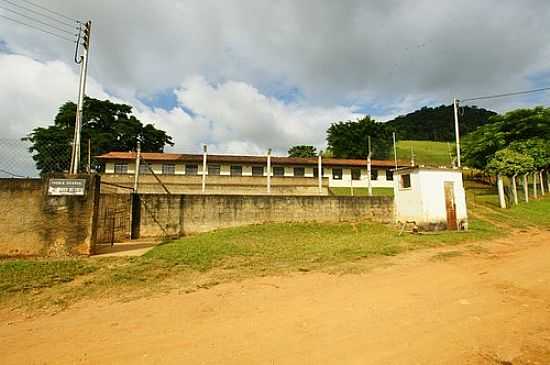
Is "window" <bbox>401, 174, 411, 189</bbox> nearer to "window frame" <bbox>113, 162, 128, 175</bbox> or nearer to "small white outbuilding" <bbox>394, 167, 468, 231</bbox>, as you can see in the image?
"small white outbuilding" <bbox>394, 167, 468, 231</bbox>

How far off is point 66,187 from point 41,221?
1.10m

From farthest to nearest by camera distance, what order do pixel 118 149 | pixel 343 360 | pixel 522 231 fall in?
pixel 118 149 < pixel 522 231 < pixel 343 360

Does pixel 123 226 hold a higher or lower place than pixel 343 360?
higher

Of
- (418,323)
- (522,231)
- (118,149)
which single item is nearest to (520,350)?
(418,323)

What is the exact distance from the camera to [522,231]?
12.6 m

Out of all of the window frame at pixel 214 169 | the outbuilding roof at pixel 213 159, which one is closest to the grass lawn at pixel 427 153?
the outbuilding roof at pixel 213 159

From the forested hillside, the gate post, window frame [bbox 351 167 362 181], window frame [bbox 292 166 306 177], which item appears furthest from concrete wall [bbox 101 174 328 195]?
the forested hillside

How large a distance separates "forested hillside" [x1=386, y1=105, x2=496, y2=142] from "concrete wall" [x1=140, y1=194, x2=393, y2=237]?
6460cm

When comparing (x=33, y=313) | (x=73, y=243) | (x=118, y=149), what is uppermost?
(x=118, y=149)

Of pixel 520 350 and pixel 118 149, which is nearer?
pixel 520 350

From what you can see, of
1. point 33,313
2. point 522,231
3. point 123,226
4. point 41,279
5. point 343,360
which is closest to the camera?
point 343,360

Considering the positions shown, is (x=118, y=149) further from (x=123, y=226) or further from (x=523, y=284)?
(x=523, y=284)

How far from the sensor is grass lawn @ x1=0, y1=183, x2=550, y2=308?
5.21m

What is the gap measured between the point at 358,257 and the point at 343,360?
17.1 ft
